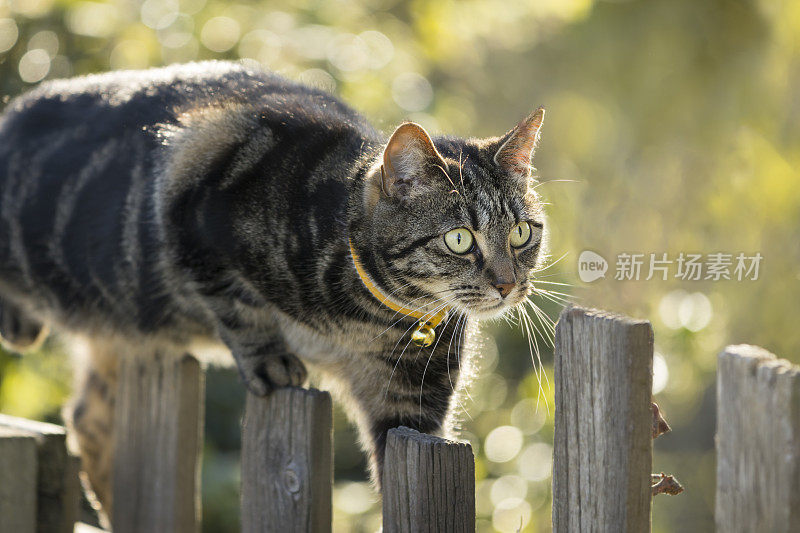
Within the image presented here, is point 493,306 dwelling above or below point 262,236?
below

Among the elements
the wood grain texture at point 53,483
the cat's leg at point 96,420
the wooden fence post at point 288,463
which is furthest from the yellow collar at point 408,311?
the cat's leg at point 96,420

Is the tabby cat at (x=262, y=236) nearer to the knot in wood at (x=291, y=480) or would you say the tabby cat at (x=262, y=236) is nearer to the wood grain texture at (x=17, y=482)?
the knot in wood at (x=291, y=480)

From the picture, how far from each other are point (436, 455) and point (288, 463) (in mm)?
349

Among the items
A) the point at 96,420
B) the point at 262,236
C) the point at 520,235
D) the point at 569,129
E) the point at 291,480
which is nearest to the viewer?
the point at 291,480

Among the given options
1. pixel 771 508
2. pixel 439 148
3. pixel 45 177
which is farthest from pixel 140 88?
pixel 771 508

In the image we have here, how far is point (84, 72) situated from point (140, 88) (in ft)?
3.96

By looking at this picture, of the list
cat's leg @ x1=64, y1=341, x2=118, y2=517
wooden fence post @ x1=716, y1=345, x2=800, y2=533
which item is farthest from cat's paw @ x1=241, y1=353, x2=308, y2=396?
wooden fence post @ x1=716, y1=345, x2=800, y2=533

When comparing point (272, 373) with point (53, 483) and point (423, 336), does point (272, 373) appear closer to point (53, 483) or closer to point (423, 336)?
point (423, 336)

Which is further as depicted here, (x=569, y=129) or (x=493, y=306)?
(x=569, y=129)

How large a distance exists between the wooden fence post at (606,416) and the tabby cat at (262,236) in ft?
1.47

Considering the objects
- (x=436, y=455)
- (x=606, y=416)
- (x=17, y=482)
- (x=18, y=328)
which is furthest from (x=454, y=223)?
(x=18, y=328)

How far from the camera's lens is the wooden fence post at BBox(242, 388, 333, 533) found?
136 cm

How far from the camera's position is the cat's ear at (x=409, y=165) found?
4.71 ft

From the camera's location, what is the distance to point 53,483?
1652 millimetres
